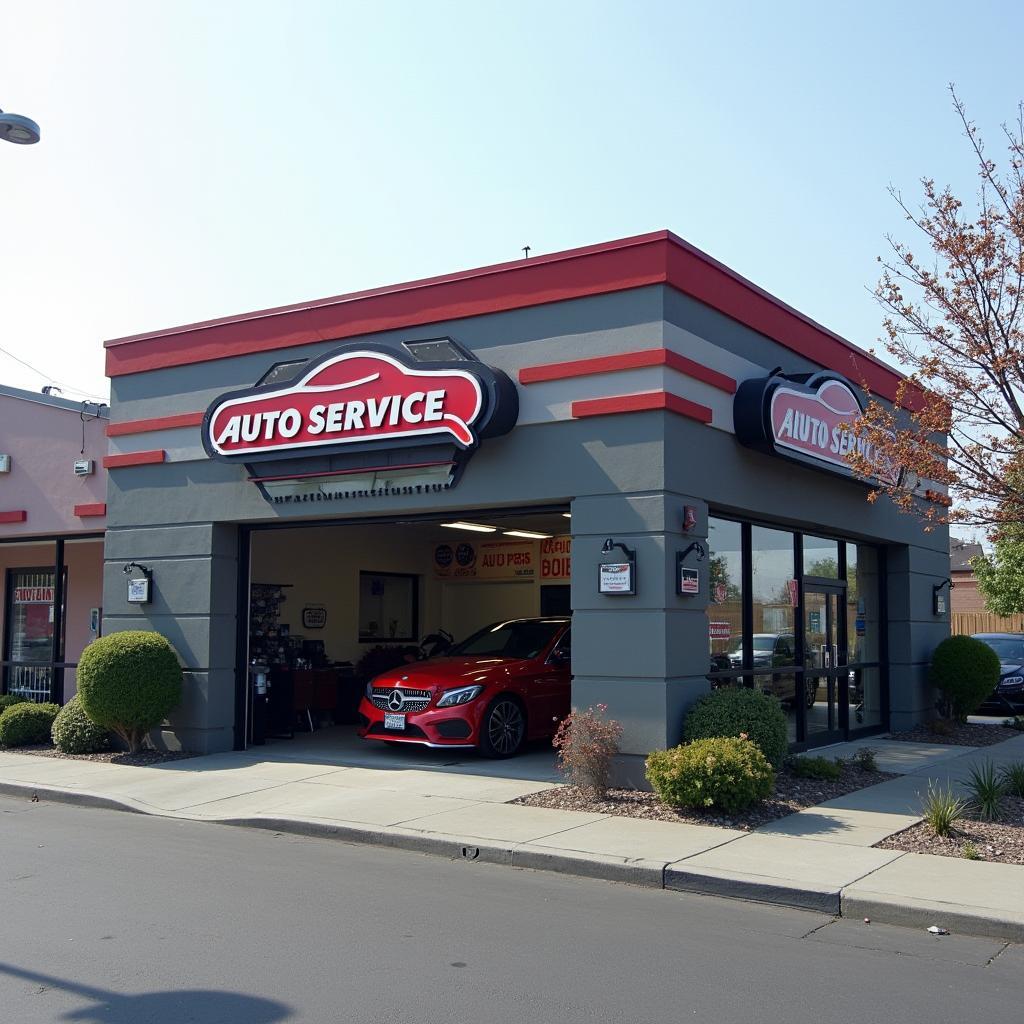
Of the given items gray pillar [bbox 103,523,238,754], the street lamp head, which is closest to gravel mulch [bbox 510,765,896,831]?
gray pillar [bbox 103,523,238,754]

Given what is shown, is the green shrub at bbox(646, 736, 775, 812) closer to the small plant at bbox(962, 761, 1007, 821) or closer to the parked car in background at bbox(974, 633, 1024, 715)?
the small plant at bbox(962, 761, 1007, 821)

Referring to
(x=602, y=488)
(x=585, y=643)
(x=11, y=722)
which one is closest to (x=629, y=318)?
(x=602, y=488)

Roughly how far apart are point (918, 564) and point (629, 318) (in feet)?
26.7

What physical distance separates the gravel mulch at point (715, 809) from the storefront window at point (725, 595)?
138cm

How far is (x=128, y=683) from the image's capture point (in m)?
13.3

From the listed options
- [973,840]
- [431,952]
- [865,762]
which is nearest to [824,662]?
[865,762]

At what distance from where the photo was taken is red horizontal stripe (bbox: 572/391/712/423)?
437 inches

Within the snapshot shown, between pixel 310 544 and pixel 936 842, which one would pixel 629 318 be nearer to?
pixel 936 842

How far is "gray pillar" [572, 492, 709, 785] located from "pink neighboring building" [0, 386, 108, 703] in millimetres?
8240

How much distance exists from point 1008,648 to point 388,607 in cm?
1215

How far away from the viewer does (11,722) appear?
49.0ft

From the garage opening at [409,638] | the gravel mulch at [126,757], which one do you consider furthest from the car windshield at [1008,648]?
the gravel mulch at [126,757]

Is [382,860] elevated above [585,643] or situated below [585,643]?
below

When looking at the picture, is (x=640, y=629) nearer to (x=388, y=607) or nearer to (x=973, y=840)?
(x=973, y=840)
